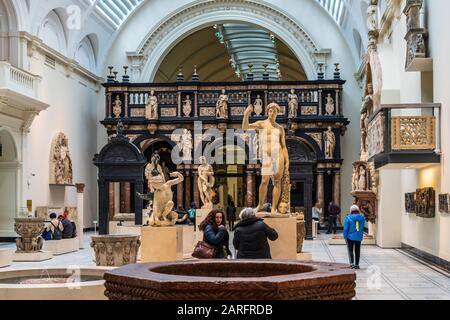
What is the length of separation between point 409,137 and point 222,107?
1590 centimetres

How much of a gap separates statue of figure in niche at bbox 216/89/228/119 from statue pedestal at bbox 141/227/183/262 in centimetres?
1664

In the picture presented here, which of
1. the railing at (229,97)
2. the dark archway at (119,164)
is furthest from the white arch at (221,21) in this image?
the dark archway at (119,164)

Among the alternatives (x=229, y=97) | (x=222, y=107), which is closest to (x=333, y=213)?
(x=222, y=107)

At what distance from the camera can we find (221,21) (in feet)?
110

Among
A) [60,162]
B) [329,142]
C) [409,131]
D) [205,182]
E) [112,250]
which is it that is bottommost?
[112,250]

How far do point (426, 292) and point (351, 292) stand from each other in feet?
23.3

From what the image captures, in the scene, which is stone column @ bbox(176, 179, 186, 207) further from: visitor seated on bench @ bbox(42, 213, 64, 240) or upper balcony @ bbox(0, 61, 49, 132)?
visitor seated on bench @ bbox(42, 213, 64, 240)

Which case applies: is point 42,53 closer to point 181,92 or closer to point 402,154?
point 181,92

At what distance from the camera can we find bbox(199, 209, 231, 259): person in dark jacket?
926 centimetres

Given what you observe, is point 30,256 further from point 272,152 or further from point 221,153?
point 221,153

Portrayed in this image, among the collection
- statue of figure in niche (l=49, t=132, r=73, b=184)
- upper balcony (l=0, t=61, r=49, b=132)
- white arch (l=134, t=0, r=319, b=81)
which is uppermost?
white arch (l=134, t=0, r=319, b=81)

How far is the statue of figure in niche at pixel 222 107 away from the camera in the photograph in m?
30.1

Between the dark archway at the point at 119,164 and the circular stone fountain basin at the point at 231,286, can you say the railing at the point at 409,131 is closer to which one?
the circular stone fountain basin at the point at 231,286

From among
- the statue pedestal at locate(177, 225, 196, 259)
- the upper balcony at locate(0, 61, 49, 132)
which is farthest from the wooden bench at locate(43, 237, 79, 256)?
the upper balcony at locate(0, 61, 49, 132)
